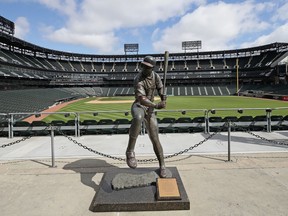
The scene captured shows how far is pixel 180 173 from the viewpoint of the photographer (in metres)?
7.09

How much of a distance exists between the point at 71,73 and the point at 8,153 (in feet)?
252

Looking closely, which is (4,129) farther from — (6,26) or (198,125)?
(6,26)

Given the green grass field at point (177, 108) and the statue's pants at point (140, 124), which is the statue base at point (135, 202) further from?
the green grass field at point (177, 108)

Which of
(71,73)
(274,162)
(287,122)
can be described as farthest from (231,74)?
(274,162)

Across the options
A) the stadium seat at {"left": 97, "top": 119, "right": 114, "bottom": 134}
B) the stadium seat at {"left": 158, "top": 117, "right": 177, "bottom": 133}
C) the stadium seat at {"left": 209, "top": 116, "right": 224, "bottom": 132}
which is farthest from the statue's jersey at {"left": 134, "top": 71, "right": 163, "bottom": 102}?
the stadium seat at {"left": 209, "top": 116, "right": 224, "bottom": 132}

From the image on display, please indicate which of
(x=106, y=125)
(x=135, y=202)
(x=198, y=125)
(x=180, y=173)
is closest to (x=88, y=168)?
(x=180, y=173)

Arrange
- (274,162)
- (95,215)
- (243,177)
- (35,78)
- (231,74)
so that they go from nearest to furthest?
(95,215), (243,177), (274,162), (35,78), (231,74)

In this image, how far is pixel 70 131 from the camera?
13.1 metres

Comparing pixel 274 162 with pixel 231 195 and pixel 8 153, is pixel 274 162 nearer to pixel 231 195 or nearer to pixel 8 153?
pixel 231 195

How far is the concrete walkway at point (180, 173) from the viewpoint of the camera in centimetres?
512

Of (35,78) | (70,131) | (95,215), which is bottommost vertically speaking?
(95,215)

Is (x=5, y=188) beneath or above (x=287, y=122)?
beneath

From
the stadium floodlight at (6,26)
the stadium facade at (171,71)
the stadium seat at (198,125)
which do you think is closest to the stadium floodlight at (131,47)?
the stadium facade at (171,71)

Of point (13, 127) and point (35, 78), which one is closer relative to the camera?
point (13, 127)
